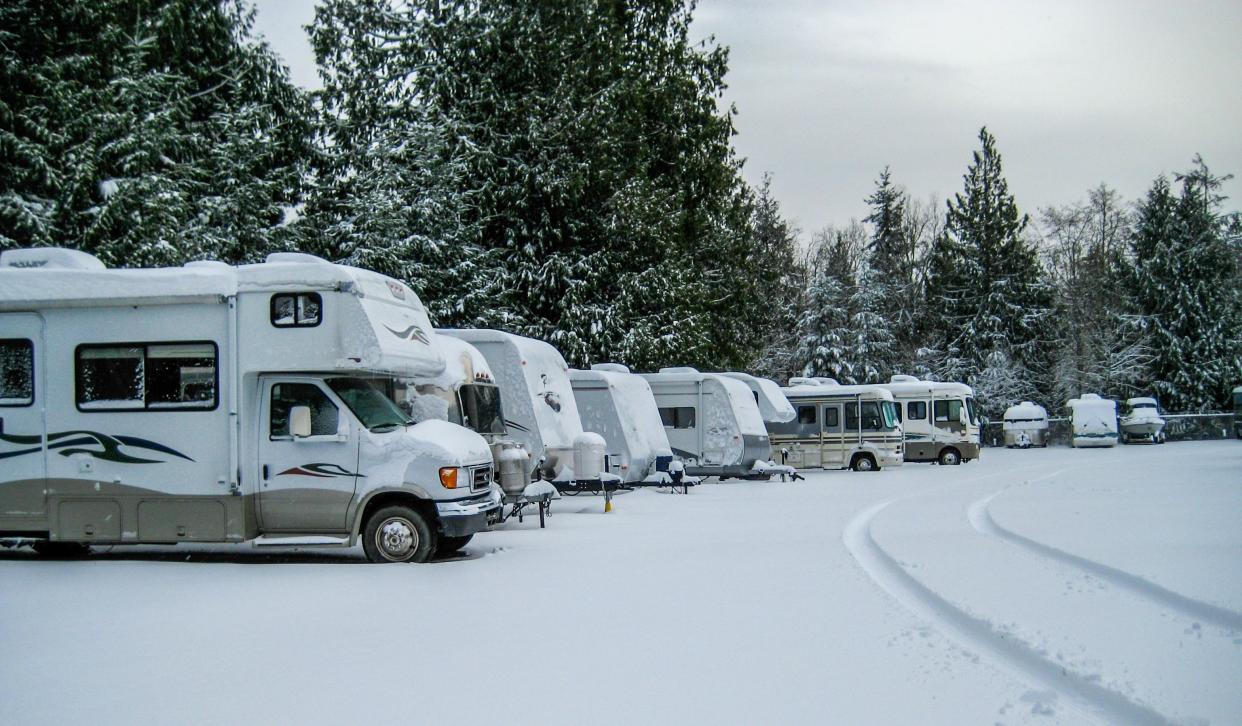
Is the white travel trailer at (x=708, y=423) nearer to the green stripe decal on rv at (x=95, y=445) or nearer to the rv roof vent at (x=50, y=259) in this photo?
the rv roof vent at (x=50, y=259)

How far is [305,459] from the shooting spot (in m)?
12.3

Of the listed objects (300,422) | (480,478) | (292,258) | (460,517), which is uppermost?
(292,258)

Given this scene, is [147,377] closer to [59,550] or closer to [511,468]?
[59,550]

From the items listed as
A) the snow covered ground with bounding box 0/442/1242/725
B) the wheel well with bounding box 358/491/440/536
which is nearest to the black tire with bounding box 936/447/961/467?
the snow covered ground with bounding box 0/442/1242/725

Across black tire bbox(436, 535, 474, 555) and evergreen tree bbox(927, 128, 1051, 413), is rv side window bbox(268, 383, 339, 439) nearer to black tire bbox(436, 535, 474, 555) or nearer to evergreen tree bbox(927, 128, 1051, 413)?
black tire bbox(436, 535, 474, 555)

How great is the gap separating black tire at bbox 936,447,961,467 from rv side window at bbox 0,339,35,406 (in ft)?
99.6

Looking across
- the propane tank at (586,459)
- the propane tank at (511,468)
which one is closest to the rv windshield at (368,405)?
the propane tank at (511,468)

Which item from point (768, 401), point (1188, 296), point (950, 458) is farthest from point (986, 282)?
point (768, 401)

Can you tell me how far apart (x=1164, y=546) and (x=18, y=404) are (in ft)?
40.0

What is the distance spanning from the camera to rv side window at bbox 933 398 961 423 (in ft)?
123

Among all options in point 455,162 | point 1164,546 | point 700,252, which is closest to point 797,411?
point 700,252

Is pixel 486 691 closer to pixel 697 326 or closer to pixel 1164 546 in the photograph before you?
pixel 1164 546

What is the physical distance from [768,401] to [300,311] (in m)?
20.4

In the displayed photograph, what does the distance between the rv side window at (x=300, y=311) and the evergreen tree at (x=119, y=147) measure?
10609 mm
